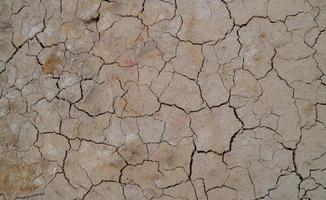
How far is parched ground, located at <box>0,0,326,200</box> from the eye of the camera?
2752 millimetres

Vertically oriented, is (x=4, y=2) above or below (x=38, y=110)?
above

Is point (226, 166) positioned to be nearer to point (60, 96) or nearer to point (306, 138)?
point (306, 138)

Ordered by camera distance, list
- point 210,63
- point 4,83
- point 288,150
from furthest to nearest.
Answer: point 4,83
point 210,63
point 288,150

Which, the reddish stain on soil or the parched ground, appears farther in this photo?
the reddish stain on soil

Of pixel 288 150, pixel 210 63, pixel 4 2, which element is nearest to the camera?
pixel 288 150

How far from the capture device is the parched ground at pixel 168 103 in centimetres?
275

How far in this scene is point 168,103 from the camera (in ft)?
9.70

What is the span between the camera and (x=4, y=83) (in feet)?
10.7

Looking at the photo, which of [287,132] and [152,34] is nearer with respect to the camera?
[287,132]

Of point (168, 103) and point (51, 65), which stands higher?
point (51, 65)

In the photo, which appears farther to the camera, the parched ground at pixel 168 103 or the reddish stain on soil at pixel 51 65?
the reddish stain on soil at pixel 51 65

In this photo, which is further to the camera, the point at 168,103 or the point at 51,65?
the point at 51,65

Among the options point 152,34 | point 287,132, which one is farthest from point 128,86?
point 287,132

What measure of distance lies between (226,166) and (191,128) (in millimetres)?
338
